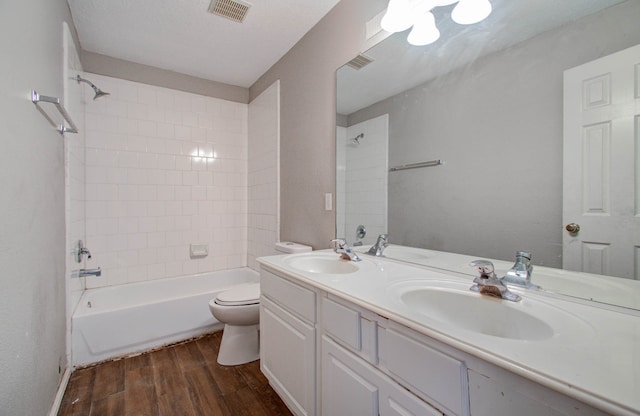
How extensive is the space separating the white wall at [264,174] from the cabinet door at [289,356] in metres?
1.09

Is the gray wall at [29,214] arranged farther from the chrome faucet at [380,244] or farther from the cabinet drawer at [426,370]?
the chrome faucet at [380,244]

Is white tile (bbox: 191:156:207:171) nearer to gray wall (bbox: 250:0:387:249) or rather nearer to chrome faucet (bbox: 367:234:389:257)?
gray wall (bbox: 250:0:387:249)

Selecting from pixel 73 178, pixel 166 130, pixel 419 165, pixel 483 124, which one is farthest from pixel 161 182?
pixel 483 124

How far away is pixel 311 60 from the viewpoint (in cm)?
203

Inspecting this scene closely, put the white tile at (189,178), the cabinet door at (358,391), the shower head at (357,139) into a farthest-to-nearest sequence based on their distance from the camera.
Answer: the white tile at (189,178), the shower head at (357,139), the cabinet door at (358,391)

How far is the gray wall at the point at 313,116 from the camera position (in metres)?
1.73

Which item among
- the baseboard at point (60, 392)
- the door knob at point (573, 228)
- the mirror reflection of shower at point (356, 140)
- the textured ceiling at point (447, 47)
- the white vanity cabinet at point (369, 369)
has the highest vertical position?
the textured ceiling at point (447, 47)

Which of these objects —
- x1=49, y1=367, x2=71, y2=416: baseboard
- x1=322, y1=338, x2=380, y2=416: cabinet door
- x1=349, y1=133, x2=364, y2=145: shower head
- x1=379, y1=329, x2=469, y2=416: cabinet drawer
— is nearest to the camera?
x1=379, y1=329, x2=469, y2=416: cabinet drawer

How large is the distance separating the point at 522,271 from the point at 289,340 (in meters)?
0.98

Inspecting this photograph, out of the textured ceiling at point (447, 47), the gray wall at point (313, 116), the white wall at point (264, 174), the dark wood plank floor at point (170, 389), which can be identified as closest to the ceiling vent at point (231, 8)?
the gray wall at point (313, 116)

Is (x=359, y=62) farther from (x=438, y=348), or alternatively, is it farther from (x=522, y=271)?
(x=438, y=348)

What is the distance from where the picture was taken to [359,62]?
163cm

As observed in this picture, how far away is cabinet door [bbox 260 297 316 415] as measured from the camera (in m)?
1.14

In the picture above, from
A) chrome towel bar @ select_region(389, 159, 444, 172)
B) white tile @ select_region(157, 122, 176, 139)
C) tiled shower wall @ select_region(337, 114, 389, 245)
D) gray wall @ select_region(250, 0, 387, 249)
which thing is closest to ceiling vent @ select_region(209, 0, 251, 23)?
gray wall @ select_region(250, 0, 387, 249)
